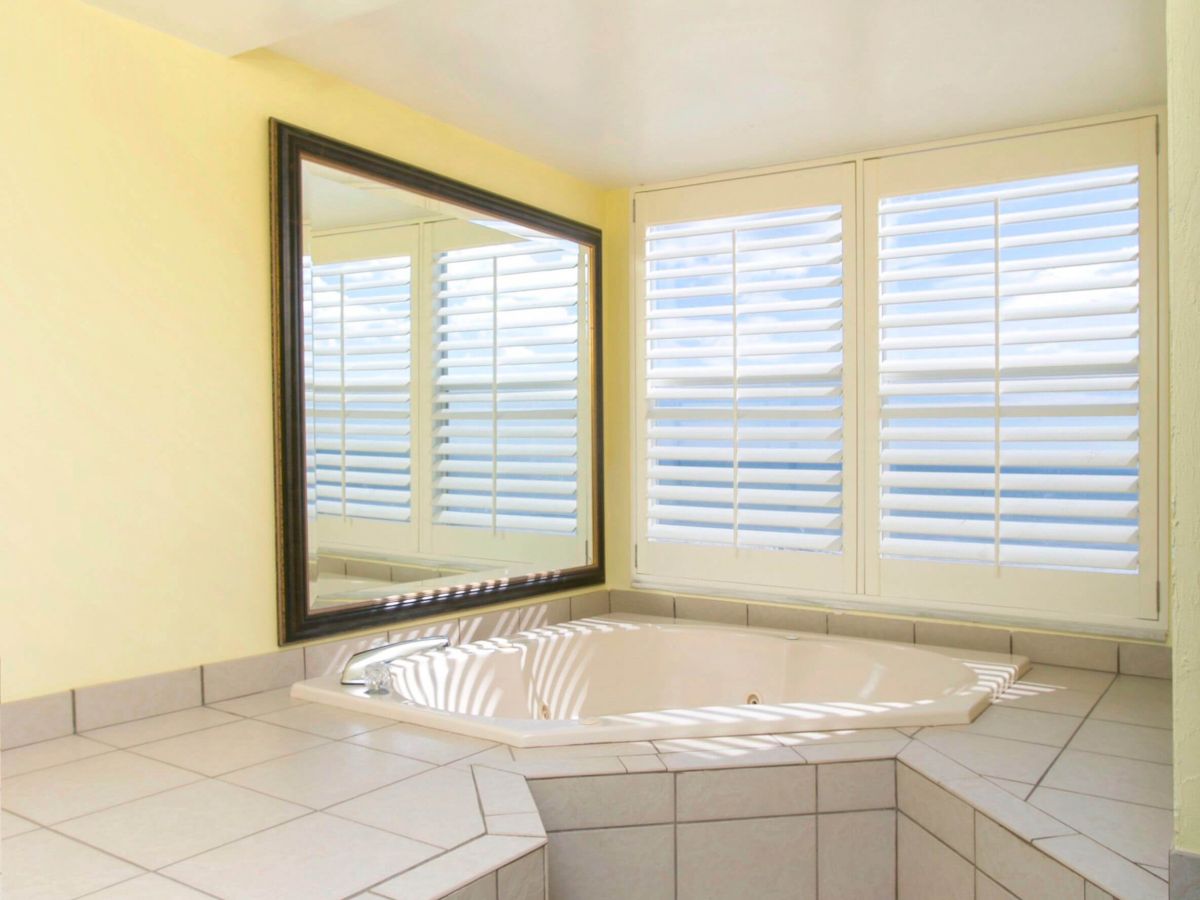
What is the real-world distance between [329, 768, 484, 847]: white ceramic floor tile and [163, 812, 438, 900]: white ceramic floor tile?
35 mm

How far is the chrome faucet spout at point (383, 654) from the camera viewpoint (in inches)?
→ 90.4

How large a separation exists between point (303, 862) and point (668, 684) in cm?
184

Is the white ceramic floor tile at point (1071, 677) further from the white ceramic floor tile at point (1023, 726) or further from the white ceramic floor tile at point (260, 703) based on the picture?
the white ceramic floor tile at point (260, 703)

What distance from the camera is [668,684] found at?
3094 millimetres

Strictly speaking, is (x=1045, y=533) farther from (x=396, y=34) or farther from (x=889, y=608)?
(x=396, y=34)

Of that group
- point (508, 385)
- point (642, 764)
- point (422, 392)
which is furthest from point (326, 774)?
point (508, 385)

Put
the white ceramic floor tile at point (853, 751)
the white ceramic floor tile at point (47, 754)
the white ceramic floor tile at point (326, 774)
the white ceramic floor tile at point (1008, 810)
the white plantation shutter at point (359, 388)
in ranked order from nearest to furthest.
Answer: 1. the white ceramic floor tile at point (1008, 810)
2. the white ceramic floor tile at point (326, 774)
3. the white ceramic floor tile at point (47, 754)
4. the white ceramic floor tile at point (853, 751)
5. the white plantation shutter at point (359, 388)

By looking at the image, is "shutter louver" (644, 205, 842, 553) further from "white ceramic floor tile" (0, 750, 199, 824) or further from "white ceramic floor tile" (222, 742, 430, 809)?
"white ceramic floor tile" (0, 750, 199, 824)

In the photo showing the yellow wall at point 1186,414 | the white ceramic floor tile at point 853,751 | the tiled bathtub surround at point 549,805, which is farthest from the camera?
the white ceramic floor tile at point 853,751

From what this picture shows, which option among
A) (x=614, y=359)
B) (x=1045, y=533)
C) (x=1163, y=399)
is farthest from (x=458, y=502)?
(x=1163, y=399)

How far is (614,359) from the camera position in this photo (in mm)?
3576

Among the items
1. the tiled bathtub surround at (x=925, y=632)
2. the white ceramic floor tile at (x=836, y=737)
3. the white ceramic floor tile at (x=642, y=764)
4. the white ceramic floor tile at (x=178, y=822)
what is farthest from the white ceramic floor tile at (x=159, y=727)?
the tiled bathtub surround at (x=925, y=632)

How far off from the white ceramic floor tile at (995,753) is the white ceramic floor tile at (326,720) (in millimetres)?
1235

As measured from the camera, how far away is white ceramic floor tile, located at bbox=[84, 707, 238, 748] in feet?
6.40
